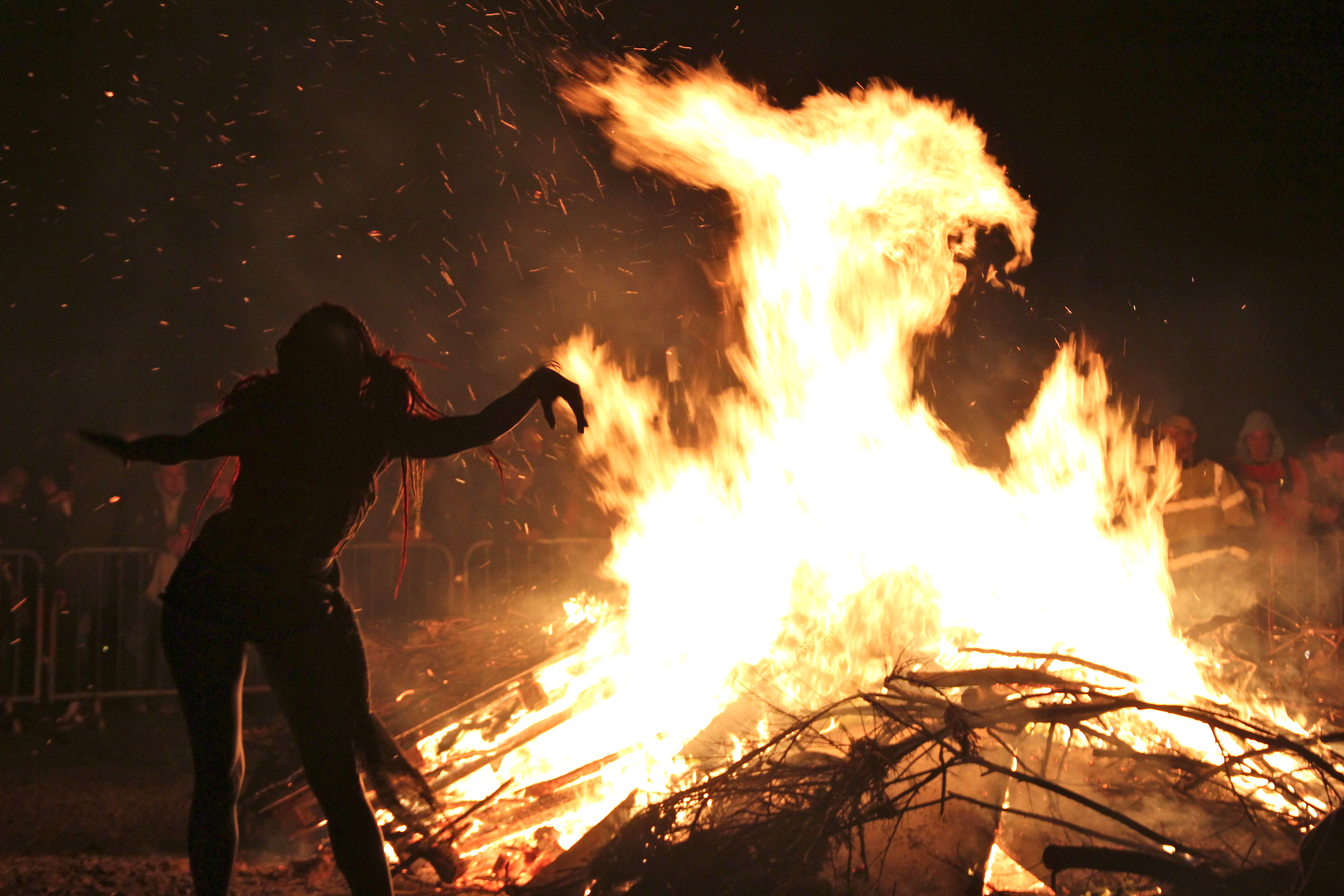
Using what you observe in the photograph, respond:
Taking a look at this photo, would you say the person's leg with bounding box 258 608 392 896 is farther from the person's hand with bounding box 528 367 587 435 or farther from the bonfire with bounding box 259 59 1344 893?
the person's hand with bounding box 528 367 587 435

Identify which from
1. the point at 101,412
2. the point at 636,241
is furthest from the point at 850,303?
the point at 101,412

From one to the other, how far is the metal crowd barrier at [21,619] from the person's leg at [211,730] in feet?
16.9

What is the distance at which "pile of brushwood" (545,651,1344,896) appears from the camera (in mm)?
2904

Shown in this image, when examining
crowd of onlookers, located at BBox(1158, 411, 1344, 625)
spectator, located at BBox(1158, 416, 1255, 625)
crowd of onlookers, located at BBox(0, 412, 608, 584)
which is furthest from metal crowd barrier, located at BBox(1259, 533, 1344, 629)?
crowd of onlookers, located at BBox(0, 412, 608, 584)

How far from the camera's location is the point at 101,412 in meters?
10.9

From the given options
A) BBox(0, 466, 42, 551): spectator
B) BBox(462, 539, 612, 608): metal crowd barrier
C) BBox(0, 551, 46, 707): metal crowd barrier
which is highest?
BBox(462, 539, 612, 608): metal crowd barrier

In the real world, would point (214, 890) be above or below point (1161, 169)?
below

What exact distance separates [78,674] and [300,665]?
5.36 metres

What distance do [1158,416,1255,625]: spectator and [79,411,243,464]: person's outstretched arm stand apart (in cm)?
716

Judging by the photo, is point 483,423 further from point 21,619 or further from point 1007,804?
point 21,619

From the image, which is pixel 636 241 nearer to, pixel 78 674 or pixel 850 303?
pixel 850 303

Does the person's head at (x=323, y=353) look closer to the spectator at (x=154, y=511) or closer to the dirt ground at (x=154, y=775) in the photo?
the dirt ground at (x=154, y=775)

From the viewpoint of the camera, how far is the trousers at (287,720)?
246 centimetres

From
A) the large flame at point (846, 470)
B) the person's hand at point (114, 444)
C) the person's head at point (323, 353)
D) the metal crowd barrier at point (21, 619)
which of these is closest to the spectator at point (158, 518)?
the metal crowd barrier at point (21, 619)
